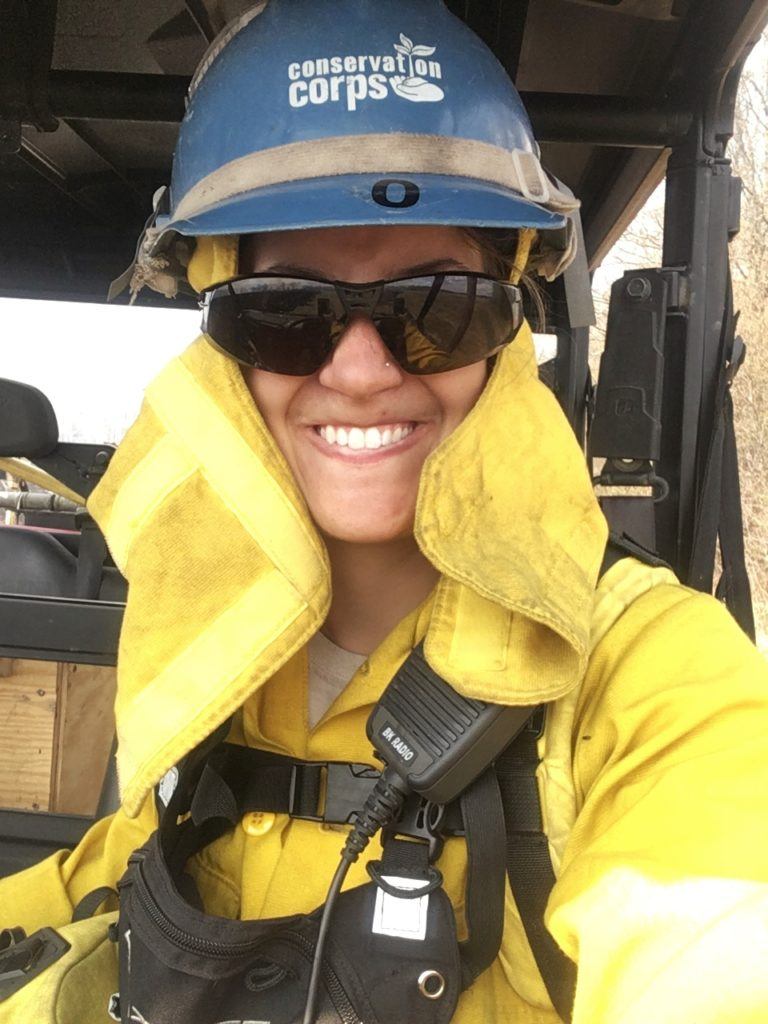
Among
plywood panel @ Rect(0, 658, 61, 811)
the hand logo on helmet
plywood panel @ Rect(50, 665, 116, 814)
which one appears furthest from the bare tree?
the hand logo on helmet

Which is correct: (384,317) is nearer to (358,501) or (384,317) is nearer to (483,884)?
(358,501)

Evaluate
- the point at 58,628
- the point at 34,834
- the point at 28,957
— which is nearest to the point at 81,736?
the point at 34,834

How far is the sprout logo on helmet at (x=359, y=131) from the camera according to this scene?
1.20 meters

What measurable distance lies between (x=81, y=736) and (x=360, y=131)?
170 centimetres

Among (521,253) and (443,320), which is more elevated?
(521,253)

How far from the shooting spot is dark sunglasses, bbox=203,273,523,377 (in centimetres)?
123

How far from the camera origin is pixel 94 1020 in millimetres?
1315

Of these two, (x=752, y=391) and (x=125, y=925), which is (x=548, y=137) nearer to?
(x=125, y=925)

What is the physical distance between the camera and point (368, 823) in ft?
3.73

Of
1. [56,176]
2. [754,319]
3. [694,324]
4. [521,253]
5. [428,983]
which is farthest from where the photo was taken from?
[754,319]

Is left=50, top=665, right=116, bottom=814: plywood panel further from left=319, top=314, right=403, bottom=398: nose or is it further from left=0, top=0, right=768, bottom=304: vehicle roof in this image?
left=319, top=314, right=403, bottom=398: nose

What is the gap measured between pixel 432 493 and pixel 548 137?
1.04 meters

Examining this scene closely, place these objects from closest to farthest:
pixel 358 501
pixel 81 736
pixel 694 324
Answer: pixel 358 501, pixel 694 324, pixel 81 736

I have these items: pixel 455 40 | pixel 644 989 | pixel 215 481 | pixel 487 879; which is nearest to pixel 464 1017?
pixel 487 879
